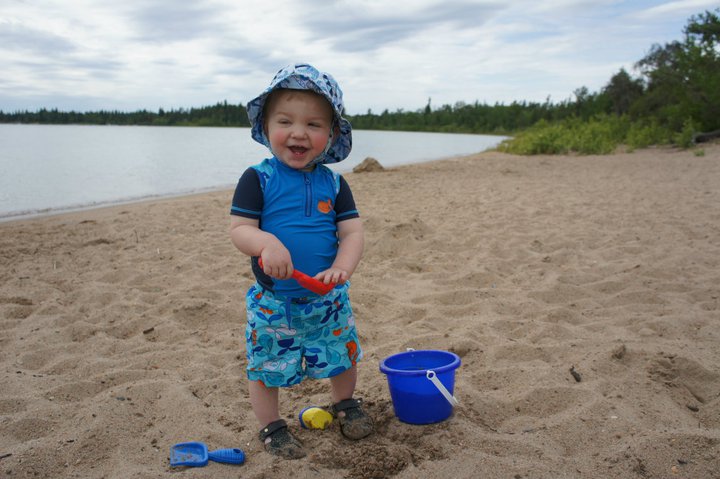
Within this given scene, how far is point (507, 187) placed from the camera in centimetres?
994

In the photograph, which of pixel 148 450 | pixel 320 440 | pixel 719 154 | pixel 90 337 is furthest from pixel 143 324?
pixel 719 154

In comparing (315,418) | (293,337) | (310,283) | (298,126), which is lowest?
(315,418)

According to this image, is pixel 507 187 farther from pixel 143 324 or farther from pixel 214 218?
pixel 143 324

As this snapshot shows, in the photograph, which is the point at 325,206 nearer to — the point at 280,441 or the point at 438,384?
the point at 438,384

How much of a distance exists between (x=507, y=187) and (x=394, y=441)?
26.8 ft

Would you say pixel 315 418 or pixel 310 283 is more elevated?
pixel 310 283

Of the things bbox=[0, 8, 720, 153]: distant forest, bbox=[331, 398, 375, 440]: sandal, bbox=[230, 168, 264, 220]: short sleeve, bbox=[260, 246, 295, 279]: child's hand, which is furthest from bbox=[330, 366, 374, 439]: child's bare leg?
bbox=[0, 8, 720, 153]: distant forest

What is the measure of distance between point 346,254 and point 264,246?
1.19ft

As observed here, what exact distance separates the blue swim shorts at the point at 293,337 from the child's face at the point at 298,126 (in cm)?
54

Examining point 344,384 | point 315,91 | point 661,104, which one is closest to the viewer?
point 315,91

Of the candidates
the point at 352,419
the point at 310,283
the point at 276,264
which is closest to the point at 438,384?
the point at 352,419

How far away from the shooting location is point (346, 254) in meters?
2.32

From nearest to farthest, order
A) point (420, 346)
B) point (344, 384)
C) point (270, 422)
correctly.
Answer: point (270, 422), point (344, 384), point (420, 346)

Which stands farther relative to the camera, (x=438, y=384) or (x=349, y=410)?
(x=349, y=410)
